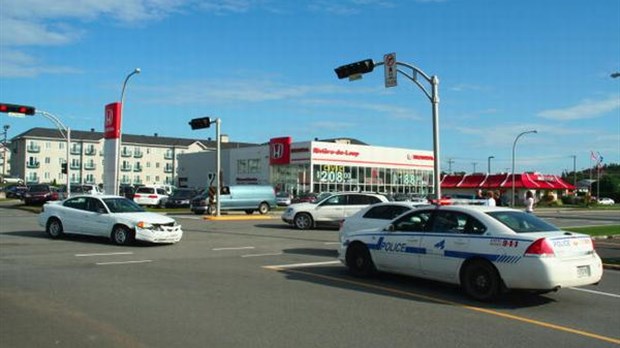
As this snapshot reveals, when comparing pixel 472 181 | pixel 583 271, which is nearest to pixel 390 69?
pixel 583 271

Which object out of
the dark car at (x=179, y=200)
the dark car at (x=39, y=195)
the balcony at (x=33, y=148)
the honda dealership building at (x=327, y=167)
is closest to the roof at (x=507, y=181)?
the honda dealership building at (x=327, y=167)

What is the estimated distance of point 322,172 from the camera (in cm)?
6556

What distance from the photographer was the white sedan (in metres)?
17.5

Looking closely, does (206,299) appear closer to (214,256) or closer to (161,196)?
(214,256)

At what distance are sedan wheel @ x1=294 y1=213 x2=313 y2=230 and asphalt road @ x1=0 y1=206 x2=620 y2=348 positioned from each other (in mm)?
10821

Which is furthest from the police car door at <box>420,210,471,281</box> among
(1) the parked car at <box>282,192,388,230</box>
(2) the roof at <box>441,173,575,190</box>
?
(2) the roof at <box>441,173,575,190</box>

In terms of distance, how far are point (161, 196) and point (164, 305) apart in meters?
38.6

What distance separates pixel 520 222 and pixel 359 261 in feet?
10.7

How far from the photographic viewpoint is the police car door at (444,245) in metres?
9.82

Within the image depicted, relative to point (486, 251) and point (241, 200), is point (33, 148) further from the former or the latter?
point (486, 251)

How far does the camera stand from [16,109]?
34.0 meters

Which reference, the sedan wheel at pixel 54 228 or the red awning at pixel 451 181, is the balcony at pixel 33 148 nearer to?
the red awning at pixel 451 181

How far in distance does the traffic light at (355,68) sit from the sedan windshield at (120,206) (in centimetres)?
841

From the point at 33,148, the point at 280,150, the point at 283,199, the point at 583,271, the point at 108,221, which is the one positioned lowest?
the point at 583,271
